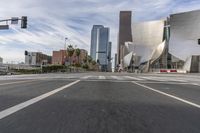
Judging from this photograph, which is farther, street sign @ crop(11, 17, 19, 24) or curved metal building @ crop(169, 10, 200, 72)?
curved metal building @ crop(169, 10, 200, 72)

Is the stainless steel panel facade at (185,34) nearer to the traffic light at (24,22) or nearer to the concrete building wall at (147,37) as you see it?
the concrete building wall at (147,37)

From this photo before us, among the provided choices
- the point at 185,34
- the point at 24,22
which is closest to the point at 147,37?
the point at 185,34

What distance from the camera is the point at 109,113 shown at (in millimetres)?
8188

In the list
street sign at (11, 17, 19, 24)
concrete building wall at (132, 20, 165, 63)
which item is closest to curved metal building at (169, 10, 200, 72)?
concrete building wall at (132, 20, 165, 63)

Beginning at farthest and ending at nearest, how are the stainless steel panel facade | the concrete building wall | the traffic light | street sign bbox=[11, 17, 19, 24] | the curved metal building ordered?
the concrete building wall
the curved metal building
the stainless steel panel facade
street sign bbox=[11, 17, 19, 24]
the traffic light

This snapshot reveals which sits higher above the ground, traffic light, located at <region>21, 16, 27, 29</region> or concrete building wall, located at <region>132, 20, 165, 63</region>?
concrete building wall, located at <region>132, 20, 165, 63</region>

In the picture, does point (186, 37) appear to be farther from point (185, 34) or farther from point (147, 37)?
point (147, 37)

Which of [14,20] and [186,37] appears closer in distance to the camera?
[14,20]

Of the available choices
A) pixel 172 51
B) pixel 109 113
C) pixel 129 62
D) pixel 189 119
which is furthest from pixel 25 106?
pixel 129 62

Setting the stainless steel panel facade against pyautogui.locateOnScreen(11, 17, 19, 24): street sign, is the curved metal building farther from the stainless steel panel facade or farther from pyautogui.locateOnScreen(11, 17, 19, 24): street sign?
pyautogui.locateOnScreen(11, 17, 19, 24): street sign

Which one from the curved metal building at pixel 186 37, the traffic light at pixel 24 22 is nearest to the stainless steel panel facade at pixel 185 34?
the curved metal building at pixel 186 37

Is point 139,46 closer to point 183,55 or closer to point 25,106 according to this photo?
point 183,55

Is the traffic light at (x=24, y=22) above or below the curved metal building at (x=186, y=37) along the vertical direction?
below

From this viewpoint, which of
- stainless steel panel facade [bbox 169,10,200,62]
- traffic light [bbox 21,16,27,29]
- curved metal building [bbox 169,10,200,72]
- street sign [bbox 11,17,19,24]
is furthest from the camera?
curved metal building [bbox 169,10,200,72]
